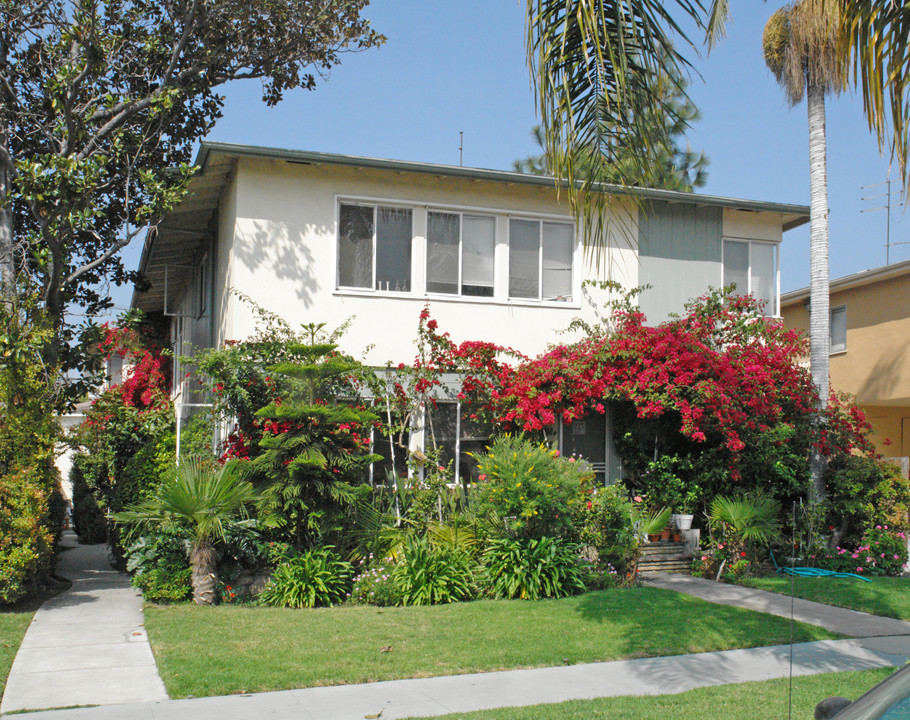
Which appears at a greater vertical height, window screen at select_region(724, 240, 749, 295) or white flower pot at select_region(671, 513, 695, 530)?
window screen at select_region(724, 240, 749, 295)

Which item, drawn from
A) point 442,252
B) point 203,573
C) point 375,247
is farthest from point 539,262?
point 203,573

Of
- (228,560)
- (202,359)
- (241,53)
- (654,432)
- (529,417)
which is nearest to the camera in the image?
(228,560)

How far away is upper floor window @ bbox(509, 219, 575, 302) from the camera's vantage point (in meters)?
14.8

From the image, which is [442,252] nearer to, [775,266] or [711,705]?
[775,266]

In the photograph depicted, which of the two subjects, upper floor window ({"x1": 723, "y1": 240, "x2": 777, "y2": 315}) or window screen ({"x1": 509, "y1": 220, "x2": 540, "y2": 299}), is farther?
upper floor window ({"x1": 723, "y1": 240, "x2": 777, "y2": 315})

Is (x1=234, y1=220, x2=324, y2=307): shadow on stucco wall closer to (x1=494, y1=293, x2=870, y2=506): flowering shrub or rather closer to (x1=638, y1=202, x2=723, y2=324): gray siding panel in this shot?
(x1=494, y1=293, x2=870, y2=506): flowering shrub

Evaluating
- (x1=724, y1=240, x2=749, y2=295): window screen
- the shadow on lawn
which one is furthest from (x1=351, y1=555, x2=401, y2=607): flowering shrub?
(x1=724, y1=240, x2=749, y2=295): window screen

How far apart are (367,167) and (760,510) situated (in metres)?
8.16

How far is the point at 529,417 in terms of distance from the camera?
43.8ft

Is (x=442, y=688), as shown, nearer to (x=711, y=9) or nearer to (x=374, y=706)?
(x=374, y=706)

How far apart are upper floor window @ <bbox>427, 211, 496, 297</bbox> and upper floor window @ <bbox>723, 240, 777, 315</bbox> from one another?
16.0 feet

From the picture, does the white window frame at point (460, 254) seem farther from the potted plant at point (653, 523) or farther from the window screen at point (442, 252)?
the potted plant at point (653, 523)

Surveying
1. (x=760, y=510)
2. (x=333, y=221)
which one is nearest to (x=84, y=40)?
(x=333, y=221)

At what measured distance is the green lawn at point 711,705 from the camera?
6352mm
